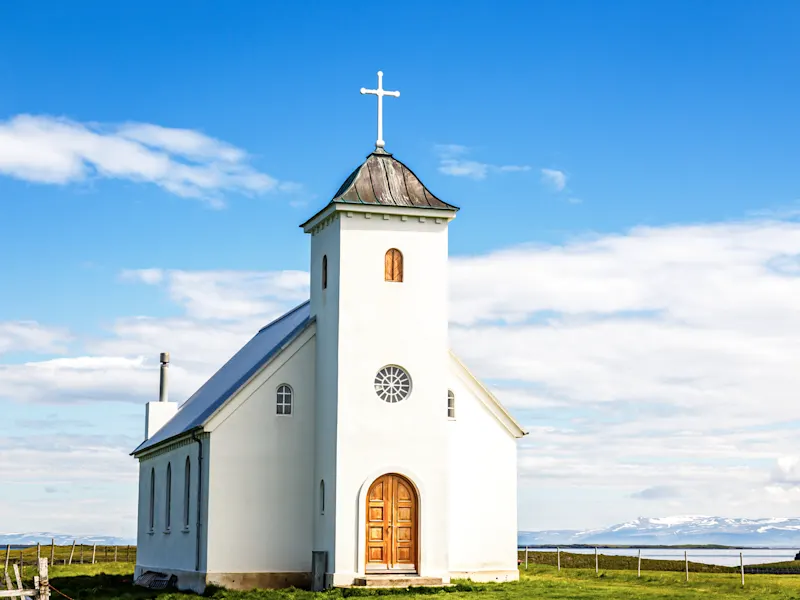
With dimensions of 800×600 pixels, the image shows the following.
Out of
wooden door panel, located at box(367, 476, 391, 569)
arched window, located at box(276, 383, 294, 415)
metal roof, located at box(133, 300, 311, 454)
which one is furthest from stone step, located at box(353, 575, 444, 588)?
metal roof, located at box(133, 300, 311, 454)

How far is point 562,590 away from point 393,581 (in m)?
4.74

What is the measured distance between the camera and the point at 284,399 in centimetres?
3509

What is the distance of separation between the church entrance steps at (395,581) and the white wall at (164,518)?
240 inches

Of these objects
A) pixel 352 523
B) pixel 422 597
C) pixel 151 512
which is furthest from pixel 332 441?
pixel 151 512

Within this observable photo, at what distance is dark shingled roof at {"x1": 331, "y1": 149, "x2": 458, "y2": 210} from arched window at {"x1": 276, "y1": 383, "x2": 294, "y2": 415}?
237 inches

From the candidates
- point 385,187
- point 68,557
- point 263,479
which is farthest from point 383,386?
point 68,557

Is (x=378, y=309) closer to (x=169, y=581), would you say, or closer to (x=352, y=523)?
(x=352, y=523)

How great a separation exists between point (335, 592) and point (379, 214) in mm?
11036

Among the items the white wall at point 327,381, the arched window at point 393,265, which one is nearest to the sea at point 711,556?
the white wall at point 327,381

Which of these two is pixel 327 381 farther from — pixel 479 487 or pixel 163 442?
pixel 163 442

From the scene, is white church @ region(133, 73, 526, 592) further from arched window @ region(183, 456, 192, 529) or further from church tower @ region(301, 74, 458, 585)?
arched window @ region(183, 456, 192, 529)

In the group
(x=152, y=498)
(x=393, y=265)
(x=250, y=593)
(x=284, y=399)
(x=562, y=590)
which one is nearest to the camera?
(x=562, y=590)

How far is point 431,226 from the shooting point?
1369 inches

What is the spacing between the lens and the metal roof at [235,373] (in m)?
35.9
